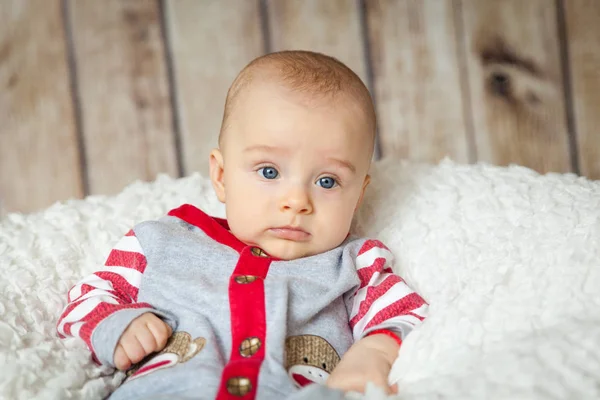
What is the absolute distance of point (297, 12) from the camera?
1670 mm

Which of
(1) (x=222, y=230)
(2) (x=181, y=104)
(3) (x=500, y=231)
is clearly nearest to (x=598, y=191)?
(3) (x=500, y=231)

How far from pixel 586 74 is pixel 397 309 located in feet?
3.11

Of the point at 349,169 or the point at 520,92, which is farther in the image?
the point at 520,92

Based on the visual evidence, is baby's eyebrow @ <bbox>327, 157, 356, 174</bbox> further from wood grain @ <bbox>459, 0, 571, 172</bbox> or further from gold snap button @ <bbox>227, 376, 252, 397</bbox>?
wood grain @ <bbox>459, 0, 571, 172</bbox>

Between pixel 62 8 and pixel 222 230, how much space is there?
0.81 metres

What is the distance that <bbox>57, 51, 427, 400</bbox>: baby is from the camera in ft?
3.14

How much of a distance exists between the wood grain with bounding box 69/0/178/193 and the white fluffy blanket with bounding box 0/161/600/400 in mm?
309

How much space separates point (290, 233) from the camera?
103 cm

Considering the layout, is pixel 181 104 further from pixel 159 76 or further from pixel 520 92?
pixel 520 92

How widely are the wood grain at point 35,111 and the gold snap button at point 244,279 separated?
2.69 feet

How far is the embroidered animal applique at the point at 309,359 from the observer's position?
95 centimetres

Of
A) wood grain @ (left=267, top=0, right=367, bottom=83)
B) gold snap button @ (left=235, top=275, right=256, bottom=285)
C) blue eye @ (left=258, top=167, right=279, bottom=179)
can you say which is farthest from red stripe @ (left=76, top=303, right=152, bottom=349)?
wood grain @ (left=267, top=0, right=367, bottom=83)

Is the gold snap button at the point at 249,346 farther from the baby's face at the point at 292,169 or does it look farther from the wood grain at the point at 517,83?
the wood grain at the point at 517,83

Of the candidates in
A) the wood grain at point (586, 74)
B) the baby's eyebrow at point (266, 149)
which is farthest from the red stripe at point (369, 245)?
the wood grain at point (586, 74)
